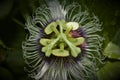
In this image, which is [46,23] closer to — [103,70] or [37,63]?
[37,63]

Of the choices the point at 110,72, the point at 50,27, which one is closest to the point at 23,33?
the point at 50,27

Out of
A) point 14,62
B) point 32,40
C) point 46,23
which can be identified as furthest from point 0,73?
point 46,23

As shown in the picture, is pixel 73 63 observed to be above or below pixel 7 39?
below

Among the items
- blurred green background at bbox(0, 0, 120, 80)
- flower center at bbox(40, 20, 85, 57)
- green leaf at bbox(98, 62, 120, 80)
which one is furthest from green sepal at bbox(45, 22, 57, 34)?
green leaf at bbox(98, 62, 120, 80)

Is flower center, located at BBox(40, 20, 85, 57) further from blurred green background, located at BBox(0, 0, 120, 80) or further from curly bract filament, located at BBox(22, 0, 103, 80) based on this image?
blurred green background, located at BBox(0, 0, 120, 80)

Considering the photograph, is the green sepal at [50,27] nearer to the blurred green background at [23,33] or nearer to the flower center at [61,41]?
the flower center at [61,41]

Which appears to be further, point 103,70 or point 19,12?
point 19,12

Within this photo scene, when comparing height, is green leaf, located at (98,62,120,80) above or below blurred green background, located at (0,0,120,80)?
below
